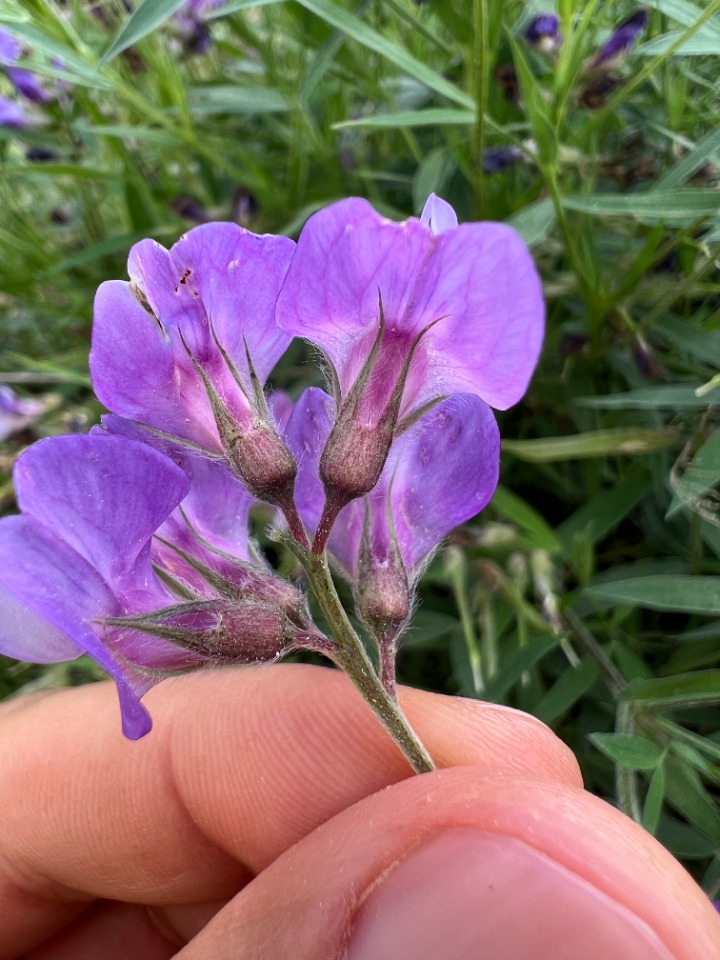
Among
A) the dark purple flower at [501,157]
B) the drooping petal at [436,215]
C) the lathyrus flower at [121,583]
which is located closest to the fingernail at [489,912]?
A: the lathyrus flower at [121,583]

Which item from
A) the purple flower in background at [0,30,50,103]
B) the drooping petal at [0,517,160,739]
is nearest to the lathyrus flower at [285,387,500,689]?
the drooping petal at [0,517,160,739]

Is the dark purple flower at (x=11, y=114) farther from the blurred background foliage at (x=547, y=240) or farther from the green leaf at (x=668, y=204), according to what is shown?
the green leaf at (x=668, y=204)

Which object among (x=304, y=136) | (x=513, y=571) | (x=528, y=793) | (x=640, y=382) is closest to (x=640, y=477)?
(x=640, y=382)

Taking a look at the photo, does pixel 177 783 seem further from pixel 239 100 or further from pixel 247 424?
pixel 239 100

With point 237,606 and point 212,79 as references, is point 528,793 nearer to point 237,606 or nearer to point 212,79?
point 237,606

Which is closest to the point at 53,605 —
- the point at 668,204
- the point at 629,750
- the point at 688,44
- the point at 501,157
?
the point at 629,750

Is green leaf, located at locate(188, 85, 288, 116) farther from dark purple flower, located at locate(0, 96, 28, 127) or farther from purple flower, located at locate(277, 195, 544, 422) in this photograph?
purple flower, located at locate(277, 195, 544, 422)
